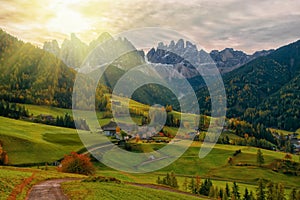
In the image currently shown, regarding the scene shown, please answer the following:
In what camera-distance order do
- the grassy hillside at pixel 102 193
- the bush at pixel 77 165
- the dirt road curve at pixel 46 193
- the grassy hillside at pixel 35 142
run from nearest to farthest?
the dirt road curve at pixel 46 193 < the grassy hillside at pixel 102 193 < the bush at pixel 77 165 < the grassy hillside at pixel 35 142

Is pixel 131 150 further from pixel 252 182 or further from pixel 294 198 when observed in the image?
pixel 294 198

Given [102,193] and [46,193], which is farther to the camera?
[102,193]

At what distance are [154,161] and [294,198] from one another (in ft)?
228

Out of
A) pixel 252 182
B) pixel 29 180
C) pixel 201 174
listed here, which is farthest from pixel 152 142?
pixel 29 180

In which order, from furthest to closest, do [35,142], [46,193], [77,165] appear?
[35,142], [77,165], [46,193]

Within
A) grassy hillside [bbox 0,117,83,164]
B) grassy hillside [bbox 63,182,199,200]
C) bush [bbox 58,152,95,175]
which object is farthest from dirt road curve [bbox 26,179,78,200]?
grassy hillside [bbox 0,117,83,164]

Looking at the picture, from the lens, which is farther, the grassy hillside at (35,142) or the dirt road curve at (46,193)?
the grassy hillside at (35,142)

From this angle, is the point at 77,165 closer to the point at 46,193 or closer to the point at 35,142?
the point at 46,193

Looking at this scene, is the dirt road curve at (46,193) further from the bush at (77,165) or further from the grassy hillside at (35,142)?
the grassy hillside at (35,142)

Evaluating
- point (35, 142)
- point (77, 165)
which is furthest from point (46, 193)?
point (35, 142)

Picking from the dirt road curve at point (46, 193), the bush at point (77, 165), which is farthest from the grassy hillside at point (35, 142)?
the dirt road curve at point (46, 193)

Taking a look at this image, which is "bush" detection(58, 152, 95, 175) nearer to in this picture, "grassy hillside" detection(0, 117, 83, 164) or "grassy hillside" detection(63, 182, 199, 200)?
"grassy hillside" detection(63, 182, 199, 200)

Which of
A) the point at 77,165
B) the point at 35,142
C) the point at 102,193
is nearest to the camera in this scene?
the point at 102,193

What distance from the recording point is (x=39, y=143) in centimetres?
13212
